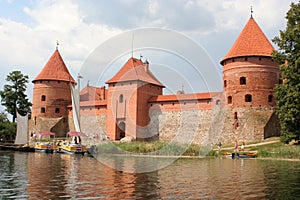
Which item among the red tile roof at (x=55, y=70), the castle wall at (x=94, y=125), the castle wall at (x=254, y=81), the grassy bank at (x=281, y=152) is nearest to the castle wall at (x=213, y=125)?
the castle wall at (x=254, y=81)

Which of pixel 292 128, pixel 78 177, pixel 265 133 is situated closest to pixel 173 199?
pixel 78 177

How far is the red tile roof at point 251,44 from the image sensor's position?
2889cm

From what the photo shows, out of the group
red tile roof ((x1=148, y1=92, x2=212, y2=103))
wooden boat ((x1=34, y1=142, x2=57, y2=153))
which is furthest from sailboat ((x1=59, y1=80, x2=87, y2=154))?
red tile roof ((x1=148, y1=92, x2=212, y2=103))

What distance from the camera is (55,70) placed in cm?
4231

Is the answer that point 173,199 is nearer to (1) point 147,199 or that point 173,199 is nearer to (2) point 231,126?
(1) point 147,199

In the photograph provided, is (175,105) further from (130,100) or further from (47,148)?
(47,148)

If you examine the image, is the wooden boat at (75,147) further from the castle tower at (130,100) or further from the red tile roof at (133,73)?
the red tile roof at (133,73)

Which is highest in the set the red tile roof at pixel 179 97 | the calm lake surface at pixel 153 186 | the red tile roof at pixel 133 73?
the red tile roof at pixel 133 73

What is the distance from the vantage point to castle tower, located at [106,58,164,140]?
34.6m

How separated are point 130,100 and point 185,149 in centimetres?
1166

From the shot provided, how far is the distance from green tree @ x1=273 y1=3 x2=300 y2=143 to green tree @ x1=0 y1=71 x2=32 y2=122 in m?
31.9

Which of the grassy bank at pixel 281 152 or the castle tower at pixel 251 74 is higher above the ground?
the castle tower at pixel 251 74

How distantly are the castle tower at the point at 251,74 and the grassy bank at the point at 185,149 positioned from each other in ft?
16.9

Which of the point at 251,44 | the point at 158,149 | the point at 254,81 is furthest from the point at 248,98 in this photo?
the point at 158,149
